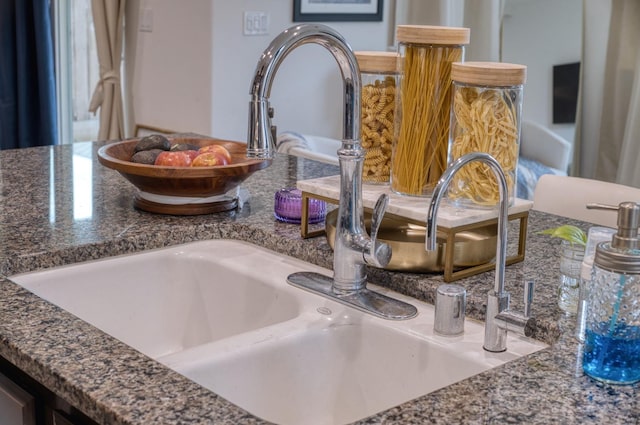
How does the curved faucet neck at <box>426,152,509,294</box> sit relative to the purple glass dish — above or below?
above

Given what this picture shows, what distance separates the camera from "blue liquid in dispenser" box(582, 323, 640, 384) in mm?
946

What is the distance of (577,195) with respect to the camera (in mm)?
1974

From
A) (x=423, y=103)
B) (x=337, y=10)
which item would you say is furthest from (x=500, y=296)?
(x=337, y=10)

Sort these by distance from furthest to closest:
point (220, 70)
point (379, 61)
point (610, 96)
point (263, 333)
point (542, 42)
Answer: point (542, 42) → point (220, 70) → point (610, 96) → point (379, 61) → point (263, 333)

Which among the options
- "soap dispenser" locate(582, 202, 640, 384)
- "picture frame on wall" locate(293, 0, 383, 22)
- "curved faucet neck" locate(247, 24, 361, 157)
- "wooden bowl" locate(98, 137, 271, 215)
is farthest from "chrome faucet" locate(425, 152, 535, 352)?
"picture frame on wall" locate(293, 0, 383, 22)

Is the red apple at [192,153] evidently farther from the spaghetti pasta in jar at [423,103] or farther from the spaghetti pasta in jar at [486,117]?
the spaghetti pasta in jar at [486,117]

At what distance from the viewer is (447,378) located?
3.71ft

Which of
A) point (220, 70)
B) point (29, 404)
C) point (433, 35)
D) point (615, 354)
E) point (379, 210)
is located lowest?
point (29, 404)

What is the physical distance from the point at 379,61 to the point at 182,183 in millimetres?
444

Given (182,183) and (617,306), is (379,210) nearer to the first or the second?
(617,306)

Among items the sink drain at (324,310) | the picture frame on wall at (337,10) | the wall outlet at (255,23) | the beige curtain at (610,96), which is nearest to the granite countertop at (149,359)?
the sink drain at (324,310)

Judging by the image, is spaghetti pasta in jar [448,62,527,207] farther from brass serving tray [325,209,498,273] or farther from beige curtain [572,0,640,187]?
beige curtain [572,0,640,187]

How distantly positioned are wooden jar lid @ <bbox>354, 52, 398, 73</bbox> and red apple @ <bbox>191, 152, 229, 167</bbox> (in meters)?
0.37

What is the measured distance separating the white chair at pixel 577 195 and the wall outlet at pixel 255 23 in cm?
245
